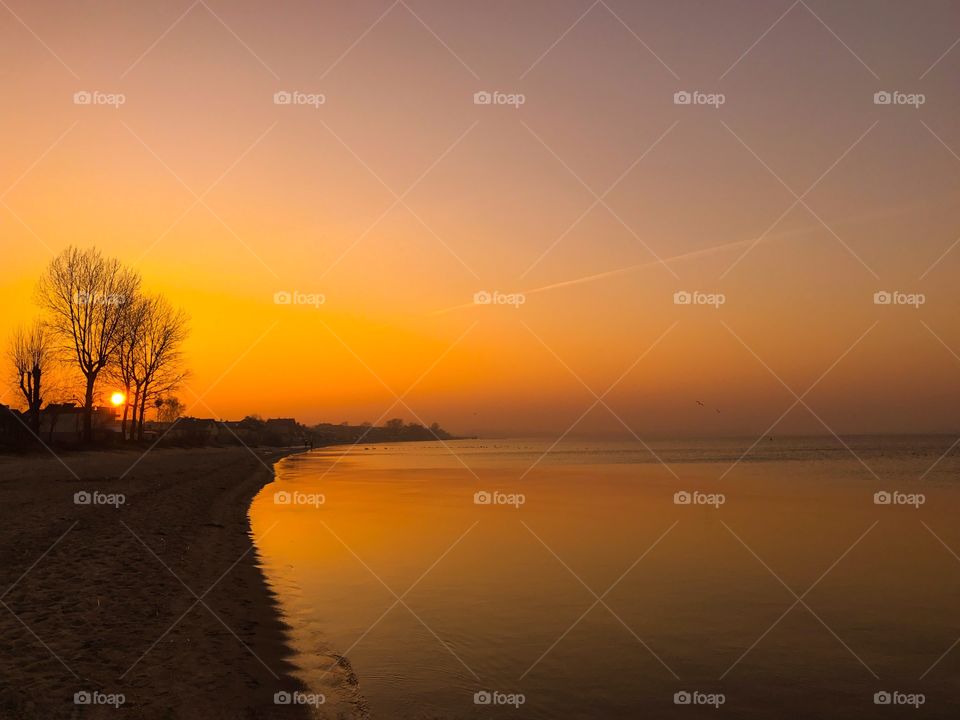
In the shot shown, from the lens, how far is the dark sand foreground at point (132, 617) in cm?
871

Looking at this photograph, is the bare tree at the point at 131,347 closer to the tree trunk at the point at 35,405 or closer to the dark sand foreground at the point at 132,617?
the tree trunk at the point at 35,405

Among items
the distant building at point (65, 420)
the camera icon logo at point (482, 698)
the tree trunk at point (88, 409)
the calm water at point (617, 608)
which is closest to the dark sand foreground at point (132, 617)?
the calm water at point (617, 608)

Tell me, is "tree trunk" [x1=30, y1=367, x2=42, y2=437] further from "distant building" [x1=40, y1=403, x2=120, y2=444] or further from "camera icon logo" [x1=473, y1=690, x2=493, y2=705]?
"camera icon logo" [x1=473, y1=690, x2=493, y2=705]

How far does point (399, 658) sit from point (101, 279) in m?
60.3

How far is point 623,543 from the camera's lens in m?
24.7

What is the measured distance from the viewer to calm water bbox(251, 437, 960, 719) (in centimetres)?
1064

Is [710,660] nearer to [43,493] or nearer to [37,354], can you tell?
[43,493]

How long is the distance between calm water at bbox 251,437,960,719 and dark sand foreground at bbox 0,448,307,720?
100 cm

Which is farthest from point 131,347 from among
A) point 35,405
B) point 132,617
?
point 132,617

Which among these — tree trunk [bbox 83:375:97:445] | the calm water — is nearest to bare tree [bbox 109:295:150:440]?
tree trunk [bbox 83:375:97:445]

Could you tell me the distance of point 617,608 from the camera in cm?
1581

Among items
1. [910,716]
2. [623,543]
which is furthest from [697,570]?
[910,716]

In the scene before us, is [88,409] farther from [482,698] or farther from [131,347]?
[482,698]

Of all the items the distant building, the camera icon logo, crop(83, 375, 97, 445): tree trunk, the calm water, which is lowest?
the camera icon logo
